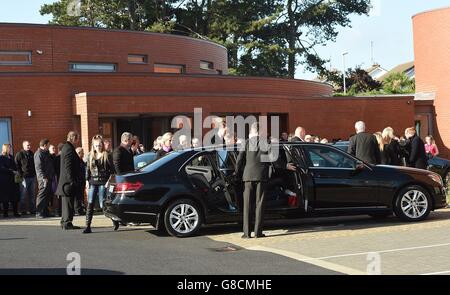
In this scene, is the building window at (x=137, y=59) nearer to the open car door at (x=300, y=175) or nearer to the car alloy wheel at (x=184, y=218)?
the open car door at (x=300, y=175)

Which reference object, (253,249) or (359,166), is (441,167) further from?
(253,249)

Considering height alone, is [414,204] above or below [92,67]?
below

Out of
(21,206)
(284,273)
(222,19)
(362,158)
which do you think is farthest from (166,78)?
(222,19)

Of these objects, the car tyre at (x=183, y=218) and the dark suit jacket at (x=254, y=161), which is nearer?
the dark suit jacket at (x=254, y=161)

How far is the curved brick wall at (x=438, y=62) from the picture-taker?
29.3 metres

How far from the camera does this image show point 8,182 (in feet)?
53.8

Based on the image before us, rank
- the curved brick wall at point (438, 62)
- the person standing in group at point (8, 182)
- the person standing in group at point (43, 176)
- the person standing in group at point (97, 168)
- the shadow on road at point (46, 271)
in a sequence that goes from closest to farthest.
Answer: the shadow on road at point (46, 271), the person standing in group at point (97, 168), the person standing in group at point (43, 176), the person standing in group at point (8, 182), the curved brick wall at point (438, 62)

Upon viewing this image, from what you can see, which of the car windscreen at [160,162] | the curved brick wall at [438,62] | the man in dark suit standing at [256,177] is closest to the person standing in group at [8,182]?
the car windscreen at [160,162]

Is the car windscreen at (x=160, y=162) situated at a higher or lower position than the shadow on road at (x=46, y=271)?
higher

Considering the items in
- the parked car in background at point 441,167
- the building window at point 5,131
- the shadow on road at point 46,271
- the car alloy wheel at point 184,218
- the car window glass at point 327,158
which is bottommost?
the shadow on road at point 46,271

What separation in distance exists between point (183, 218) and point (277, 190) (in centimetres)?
168

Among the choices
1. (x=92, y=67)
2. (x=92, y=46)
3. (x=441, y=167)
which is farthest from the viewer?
(x=92, y=67)

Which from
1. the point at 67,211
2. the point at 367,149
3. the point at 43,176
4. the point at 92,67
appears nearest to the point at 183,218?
the point at 67,211

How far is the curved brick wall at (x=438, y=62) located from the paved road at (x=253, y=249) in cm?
1675
